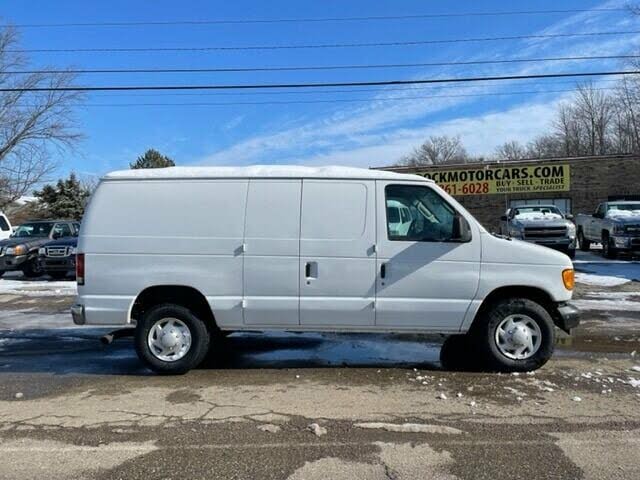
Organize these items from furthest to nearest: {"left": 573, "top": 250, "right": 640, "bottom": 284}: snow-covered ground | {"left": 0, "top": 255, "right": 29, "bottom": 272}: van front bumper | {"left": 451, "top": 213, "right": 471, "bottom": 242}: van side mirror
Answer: {"left": 0, "top": 255, "right": 29, "bottom": 272}: van front bumper → {"left": 573, "top": 250, "right": 640, "bottom": 284}: snow-covered ground → {"left": 451, "top": 213, "right": 471, "bottom": 242}: van side mirror

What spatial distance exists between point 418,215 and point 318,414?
95.0 inches

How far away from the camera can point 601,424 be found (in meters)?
4.92

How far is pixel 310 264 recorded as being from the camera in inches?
251

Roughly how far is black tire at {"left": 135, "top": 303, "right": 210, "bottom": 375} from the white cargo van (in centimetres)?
1

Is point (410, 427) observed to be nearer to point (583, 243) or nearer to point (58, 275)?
point (58, 275)

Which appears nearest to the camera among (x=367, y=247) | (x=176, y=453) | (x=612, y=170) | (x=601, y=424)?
(x=176, y=453)

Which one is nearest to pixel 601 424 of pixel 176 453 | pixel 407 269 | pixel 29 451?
pixel 407 269

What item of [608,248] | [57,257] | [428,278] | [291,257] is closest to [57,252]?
[57,257]

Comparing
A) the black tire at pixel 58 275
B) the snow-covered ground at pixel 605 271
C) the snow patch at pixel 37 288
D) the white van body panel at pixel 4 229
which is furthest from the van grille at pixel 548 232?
the white van body panel at pixel 4 229

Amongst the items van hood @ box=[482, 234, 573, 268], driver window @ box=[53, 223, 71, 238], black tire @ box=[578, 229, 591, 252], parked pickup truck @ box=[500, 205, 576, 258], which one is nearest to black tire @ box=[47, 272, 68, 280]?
driver window @ box=[53, 223, 71, 238]

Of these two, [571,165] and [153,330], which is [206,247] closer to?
[153,330]

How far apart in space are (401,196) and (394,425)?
8.34 ft

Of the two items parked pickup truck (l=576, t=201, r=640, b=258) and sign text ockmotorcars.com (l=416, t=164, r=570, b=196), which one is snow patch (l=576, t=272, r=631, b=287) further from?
sign text ockmotorcars.com (l=416, t=164, r=570, b=196)

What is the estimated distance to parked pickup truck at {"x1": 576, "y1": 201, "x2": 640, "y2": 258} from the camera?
63.3ft
